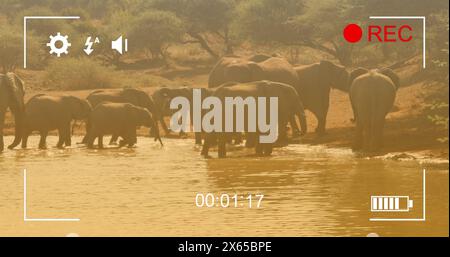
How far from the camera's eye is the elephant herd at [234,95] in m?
20.1

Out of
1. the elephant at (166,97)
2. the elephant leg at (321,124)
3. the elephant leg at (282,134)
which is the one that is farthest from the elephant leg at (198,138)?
the elephant at (166,97)

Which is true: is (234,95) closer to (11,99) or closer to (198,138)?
(198,138)

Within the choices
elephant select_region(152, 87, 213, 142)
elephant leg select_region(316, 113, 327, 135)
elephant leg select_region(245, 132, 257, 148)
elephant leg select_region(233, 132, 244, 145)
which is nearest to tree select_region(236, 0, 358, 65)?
elephant select_region(152, 87, 213, 142)

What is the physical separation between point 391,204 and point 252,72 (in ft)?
44.6

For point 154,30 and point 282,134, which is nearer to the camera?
point 282,134

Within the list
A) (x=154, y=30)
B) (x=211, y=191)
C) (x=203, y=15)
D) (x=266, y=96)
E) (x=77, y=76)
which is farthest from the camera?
(x=203, y=15)

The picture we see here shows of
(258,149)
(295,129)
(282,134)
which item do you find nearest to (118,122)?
(295,129)

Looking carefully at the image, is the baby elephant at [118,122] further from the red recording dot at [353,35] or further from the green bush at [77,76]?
the green bush at [77,76]

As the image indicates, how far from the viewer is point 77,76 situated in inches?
1437

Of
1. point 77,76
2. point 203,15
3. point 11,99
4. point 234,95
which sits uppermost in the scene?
point 203,15

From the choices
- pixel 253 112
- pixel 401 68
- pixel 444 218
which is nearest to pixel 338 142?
pixel 253 112

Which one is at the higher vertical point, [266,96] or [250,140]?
[266,96]

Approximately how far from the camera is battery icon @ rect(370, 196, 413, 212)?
11.2 meters

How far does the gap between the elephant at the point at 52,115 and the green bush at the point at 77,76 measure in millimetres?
11585
